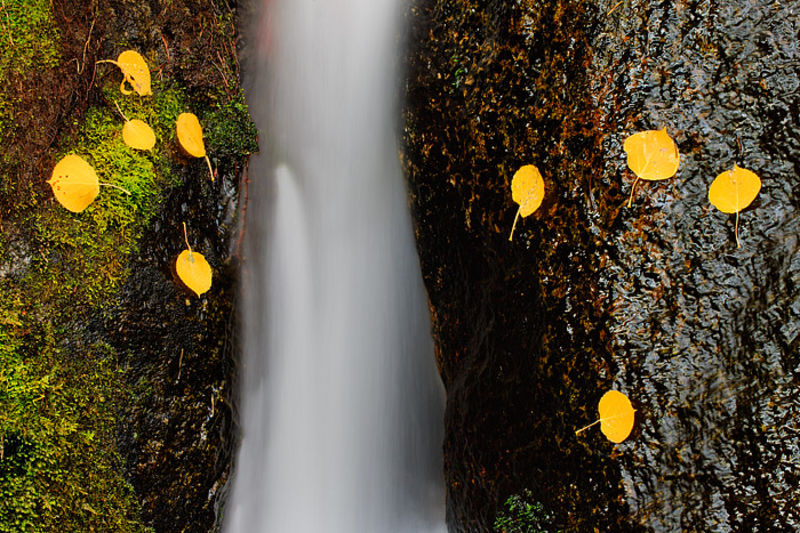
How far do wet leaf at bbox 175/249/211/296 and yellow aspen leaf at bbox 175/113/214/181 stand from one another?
19.6 inches

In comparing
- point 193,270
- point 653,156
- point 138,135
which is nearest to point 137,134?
point 138,135

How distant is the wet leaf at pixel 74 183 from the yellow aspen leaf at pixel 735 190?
7.91 ft

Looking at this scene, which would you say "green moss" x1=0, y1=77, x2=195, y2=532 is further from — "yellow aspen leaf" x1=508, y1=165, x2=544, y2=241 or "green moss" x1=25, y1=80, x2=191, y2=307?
"yellow aspen leaf" x1=508, y1=165, x2=544, y2=241

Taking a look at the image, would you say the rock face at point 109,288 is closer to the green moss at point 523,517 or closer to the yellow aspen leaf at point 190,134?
the yellow aspen leaf at point 190,134

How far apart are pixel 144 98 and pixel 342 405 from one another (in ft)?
6.51

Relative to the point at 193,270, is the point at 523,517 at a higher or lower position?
lower

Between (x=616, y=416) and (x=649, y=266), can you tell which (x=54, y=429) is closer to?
(x=616, y=416)

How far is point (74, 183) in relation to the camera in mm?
2289

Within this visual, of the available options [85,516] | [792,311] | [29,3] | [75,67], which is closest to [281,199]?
[75,67]

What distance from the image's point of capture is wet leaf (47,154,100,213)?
226 centimetres

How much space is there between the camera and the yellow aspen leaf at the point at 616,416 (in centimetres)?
189

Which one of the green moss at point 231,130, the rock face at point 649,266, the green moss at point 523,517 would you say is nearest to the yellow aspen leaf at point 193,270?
the green moss at point 231,130

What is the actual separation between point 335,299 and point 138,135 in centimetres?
142

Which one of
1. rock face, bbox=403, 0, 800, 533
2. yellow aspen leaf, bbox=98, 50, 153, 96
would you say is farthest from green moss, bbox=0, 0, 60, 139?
rock face, bbox=403, 0, 800, 533
